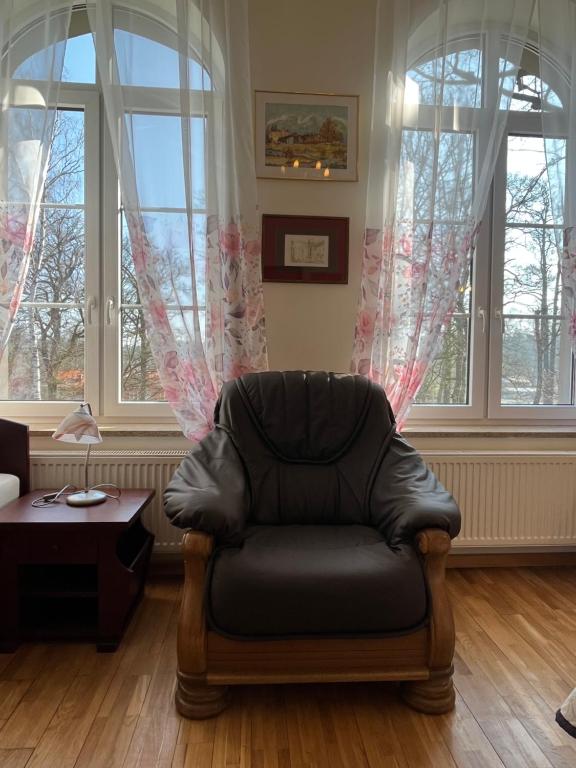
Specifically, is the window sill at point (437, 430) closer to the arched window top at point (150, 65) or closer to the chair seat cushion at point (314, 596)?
the chair seat cushion at point (314, 596)

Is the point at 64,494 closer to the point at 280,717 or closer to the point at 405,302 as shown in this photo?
the point at 280,717

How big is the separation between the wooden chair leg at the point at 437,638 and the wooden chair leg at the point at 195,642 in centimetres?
62

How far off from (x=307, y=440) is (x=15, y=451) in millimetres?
1295

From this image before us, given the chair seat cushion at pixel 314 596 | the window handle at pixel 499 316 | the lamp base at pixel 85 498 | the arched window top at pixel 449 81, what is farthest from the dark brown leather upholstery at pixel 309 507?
the arched window top at pixel 449 81

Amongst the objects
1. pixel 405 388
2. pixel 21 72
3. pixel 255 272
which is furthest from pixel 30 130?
pixel 405 388

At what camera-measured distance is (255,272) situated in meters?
2.31

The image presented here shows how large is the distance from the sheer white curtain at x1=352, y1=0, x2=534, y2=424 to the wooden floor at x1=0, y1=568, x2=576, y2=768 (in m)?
1.10

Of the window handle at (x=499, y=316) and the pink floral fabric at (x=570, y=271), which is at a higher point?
the pink floral fabric at (x=570, y=271)

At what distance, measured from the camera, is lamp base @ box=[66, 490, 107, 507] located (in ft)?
6.53

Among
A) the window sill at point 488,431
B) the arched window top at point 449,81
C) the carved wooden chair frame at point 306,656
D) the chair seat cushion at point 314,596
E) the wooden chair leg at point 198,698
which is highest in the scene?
the arched window top at point 449,81

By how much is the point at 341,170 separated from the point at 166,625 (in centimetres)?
220

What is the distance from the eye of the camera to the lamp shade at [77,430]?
6.30ft

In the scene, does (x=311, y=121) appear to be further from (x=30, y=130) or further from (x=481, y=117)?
(x=30, y=130)

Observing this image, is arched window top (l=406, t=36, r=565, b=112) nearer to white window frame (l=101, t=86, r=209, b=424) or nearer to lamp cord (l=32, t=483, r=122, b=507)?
white window frame (l=101, t=86, r=209, b=424)
